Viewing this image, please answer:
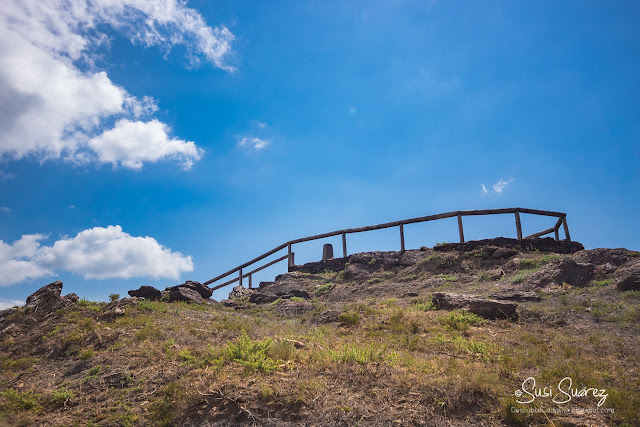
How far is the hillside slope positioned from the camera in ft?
18.7

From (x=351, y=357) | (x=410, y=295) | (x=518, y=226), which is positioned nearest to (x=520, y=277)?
(x=410, y=295)

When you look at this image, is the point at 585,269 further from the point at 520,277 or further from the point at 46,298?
the point at 46,298

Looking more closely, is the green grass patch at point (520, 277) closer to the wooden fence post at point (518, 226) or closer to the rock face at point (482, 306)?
the rock face at point (482, 306)

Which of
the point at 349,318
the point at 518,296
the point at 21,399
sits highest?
the point at 518,296

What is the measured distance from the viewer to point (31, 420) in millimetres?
6195

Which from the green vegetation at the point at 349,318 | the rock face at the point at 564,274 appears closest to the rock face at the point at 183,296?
the green vegetation at the point at 349,318

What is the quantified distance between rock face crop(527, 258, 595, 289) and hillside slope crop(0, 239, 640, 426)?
0.04m

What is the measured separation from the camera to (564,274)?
42.4 feet

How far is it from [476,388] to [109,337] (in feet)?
26.2

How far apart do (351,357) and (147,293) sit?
10911 mm

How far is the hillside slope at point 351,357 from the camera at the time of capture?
5.69m

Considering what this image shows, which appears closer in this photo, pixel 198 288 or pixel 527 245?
pixel 527 245

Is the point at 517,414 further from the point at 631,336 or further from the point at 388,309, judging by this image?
the point at 388,309

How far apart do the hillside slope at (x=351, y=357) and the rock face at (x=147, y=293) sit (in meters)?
2.14
